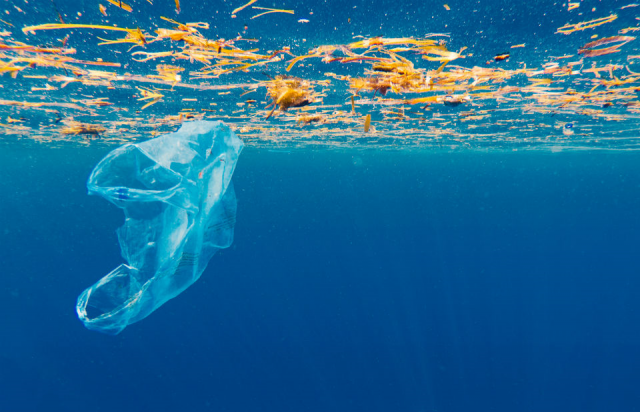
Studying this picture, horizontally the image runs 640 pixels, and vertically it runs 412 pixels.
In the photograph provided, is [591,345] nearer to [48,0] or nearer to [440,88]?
[440,88]

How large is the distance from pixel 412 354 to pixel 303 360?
9176mm

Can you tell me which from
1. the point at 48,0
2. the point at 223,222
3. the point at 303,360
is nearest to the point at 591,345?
the point at 303,360

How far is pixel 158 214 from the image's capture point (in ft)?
12.4

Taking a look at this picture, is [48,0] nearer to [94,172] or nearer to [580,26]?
[94,172]

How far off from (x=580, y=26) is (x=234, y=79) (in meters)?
A: 5.03

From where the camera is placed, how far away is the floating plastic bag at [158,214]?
128 inches

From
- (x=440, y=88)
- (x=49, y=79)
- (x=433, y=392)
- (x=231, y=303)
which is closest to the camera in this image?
(x=49, y=79)

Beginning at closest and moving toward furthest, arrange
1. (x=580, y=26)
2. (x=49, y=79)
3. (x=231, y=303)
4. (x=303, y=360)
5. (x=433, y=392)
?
(x=580, y=26)
(x=49, y=79)
(x=433, y=392)
(x=303, y=360)
(x=231, y=303)

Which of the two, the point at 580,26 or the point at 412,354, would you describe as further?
the point at 412,354

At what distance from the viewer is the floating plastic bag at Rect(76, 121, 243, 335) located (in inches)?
128

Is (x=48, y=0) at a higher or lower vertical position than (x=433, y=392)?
higher

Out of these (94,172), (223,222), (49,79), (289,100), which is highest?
(49,79)

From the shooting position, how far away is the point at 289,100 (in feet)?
21.2

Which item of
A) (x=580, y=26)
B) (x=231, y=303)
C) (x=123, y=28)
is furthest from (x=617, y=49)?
(x=231, y=303)
